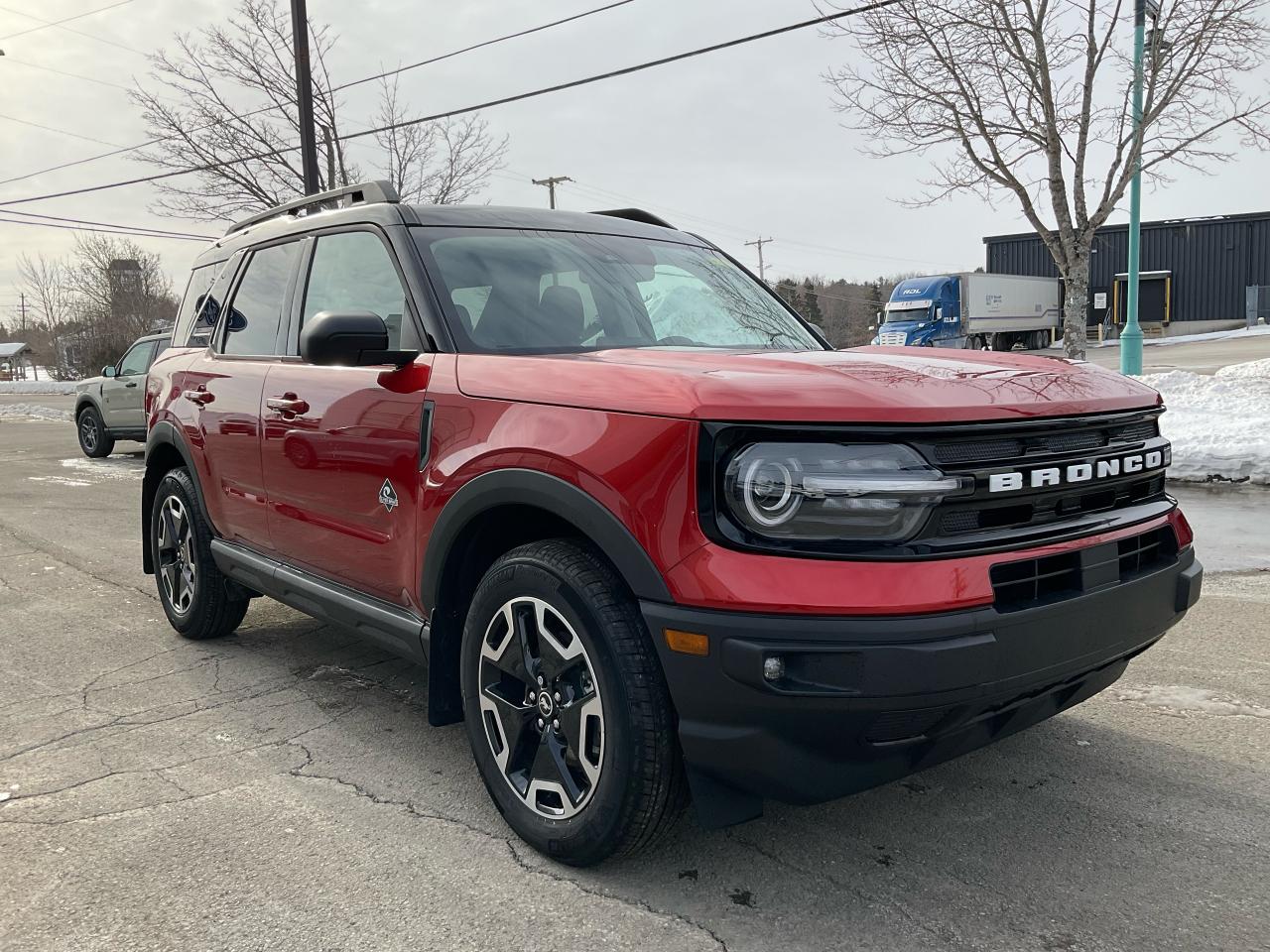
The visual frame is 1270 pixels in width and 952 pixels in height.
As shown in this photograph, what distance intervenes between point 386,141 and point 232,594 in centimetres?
2200

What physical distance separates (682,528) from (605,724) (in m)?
0.55

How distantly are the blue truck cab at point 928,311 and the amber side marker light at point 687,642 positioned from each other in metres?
32.4

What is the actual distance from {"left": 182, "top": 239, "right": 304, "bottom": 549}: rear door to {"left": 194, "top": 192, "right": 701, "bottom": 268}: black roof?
0.12m

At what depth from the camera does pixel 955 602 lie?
2.10m

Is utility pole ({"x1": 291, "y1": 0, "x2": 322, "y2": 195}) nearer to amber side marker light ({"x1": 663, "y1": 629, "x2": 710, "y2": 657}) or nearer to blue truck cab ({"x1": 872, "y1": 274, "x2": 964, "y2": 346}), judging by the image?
amber side marker light ({"x1": 663, "y1": 629, "x2": 710, "y2": 657})

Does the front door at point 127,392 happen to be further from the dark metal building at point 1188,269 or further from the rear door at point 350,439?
the dark metal building at point 1188,269

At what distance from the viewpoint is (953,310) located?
33.6 meters

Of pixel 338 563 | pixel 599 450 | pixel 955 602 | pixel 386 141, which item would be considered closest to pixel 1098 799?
pixel 955 602

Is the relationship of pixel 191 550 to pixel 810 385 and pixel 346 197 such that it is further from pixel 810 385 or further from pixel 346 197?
pixel 810 385

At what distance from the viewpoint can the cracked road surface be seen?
238cm

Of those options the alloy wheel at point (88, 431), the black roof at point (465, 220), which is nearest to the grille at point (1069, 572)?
the black roof at point (465, 220)

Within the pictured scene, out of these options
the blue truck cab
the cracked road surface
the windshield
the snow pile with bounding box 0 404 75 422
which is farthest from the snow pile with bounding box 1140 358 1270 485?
the snow pile with bounding box 0 404 75 422

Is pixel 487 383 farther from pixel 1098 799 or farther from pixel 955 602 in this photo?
pixel 1098 799

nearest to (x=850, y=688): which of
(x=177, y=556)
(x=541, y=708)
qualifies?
(x=541, y=708)
